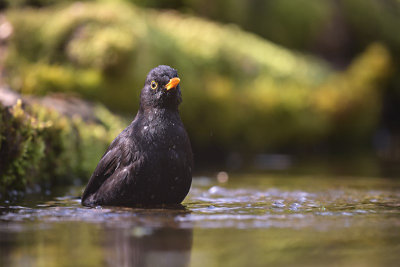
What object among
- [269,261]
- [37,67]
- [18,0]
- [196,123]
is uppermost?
[18,0]

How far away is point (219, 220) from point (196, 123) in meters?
8.17

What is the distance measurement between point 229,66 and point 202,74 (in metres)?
0.90

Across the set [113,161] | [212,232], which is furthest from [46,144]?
[212,232]

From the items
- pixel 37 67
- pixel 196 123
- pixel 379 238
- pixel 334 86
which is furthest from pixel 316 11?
pixel 379 238

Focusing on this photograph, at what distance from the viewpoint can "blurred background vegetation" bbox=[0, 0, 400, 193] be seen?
11.2 meters

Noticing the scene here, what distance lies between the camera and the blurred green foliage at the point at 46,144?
20.4 feet

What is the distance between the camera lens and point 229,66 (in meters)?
13.9

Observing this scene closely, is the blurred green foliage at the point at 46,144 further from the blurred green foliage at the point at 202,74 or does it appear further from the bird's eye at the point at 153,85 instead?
the blurred green foliage at the point at 202,74

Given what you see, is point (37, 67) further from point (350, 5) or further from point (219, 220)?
point (350, 5)

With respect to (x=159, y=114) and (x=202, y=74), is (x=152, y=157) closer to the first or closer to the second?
(x=159, y=114)

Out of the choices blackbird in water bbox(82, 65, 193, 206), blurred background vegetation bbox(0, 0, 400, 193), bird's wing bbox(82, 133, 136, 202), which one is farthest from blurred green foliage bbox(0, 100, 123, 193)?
blackbird in water bbox(82, 65, 193, 206)

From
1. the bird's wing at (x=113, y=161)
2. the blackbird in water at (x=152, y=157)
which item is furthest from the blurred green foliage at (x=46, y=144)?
the blackbird in water at (x=152, y=157)

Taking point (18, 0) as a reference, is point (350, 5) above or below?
above

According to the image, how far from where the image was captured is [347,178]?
8.42m
